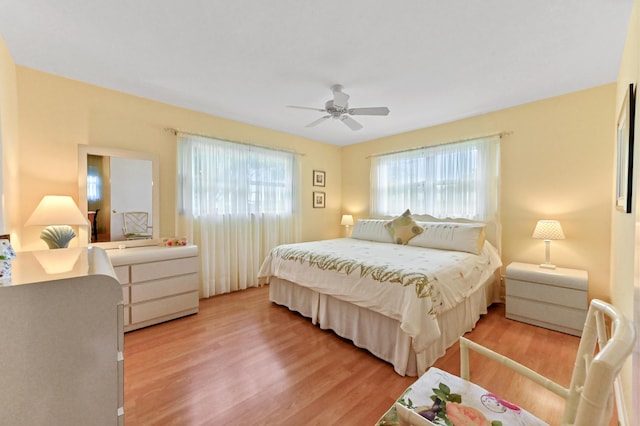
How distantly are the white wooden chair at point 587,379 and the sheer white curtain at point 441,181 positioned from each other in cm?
237

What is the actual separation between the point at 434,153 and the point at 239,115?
2942mm

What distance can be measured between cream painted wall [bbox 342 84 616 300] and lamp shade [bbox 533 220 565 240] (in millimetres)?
279

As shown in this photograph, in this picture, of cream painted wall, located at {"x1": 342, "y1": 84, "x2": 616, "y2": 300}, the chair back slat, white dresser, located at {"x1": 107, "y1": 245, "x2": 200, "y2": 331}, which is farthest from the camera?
cream painted wall, located at {"x1": 342, "y1": 84, "x2": 616, "y2": 300}

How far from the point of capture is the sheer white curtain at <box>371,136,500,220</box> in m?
3.44

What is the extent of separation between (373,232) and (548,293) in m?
2.11

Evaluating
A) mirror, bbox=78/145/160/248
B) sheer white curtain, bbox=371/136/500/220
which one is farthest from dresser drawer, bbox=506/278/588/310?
mirror, bbox=78/145/160/248

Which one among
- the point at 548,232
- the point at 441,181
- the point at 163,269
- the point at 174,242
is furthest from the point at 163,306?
the point at 548,232

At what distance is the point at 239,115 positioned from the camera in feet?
11.9

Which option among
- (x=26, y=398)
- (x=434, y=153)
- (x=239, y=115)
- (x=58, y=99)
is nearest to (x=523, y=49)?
(x=434, y=153)

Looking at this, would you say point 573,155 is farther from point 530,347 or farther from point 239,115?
point 239,115

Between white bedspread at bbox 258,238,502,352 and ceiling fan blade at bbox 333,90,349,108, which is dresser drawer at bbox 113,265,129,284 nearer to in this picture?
white bedspread at bbox 258,238,502,352

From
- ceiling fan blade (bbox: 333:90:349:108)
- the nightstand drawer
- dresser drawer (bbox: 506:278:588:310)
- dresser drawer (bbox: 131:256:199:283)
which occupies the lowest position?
the nightstand drawer

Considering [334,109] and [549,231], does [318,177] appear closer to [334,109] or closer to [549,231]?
[334,109]

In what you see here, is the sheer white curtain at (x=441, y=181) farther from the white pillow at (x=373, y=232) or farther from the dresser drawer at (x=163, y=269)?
the dresser drawer at (x=163, y=269)
